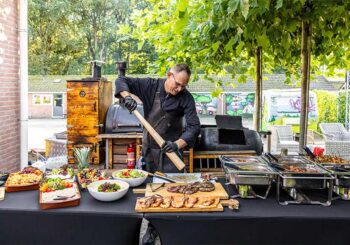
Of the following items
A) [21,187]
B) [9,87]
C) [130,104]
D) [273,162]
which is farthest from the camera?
[9,87]

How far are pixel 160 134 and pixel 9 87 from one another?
116 inches

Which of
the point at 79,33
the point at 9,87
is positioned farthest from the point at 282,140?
the point at 79,33

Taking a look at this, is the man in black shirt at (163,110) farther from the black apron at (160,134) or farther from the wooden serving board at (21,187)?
the wooden serving board at (21,187)

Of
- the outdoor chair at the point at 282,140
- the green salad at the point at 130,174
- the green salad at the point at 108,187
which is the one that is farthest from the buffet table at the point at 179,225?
the outdoor chair at the point at 282,140

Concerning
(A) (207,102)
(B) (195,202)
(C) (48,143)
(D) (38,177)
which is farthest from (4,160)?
(A) (207,102)

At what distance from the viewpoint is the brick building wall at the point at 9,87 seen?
4793 millimetres

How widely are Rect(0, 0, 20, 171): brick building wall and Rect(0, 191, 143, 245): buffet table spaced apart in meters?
3.23

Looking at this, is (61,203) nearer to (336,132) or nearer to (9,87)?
(9,87)

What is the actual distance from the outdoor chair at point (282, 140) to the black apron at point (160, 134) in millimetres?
5423

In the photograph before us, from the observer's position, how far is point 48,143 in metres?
6.42

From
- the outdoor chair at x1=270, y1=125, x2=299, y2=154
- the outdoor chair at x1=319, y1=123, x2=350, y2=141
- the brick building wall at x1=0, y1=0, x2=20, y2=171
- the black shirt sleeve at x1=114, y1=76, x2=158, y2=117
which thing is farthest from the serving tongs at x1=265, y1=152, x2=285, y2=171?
the outdoor chair at x1=319, y1=123, x2=350, y2=141

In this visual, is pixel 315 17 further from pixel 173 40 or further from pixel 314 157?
pixel 173 40

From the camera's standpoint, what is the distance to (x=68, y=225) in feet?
6.31

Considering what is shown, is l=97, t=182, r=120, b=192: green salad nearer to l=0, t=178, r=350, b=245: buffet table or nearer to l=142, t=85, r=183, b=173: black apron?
l=0, t=178, r=350, b=245: buffet table
